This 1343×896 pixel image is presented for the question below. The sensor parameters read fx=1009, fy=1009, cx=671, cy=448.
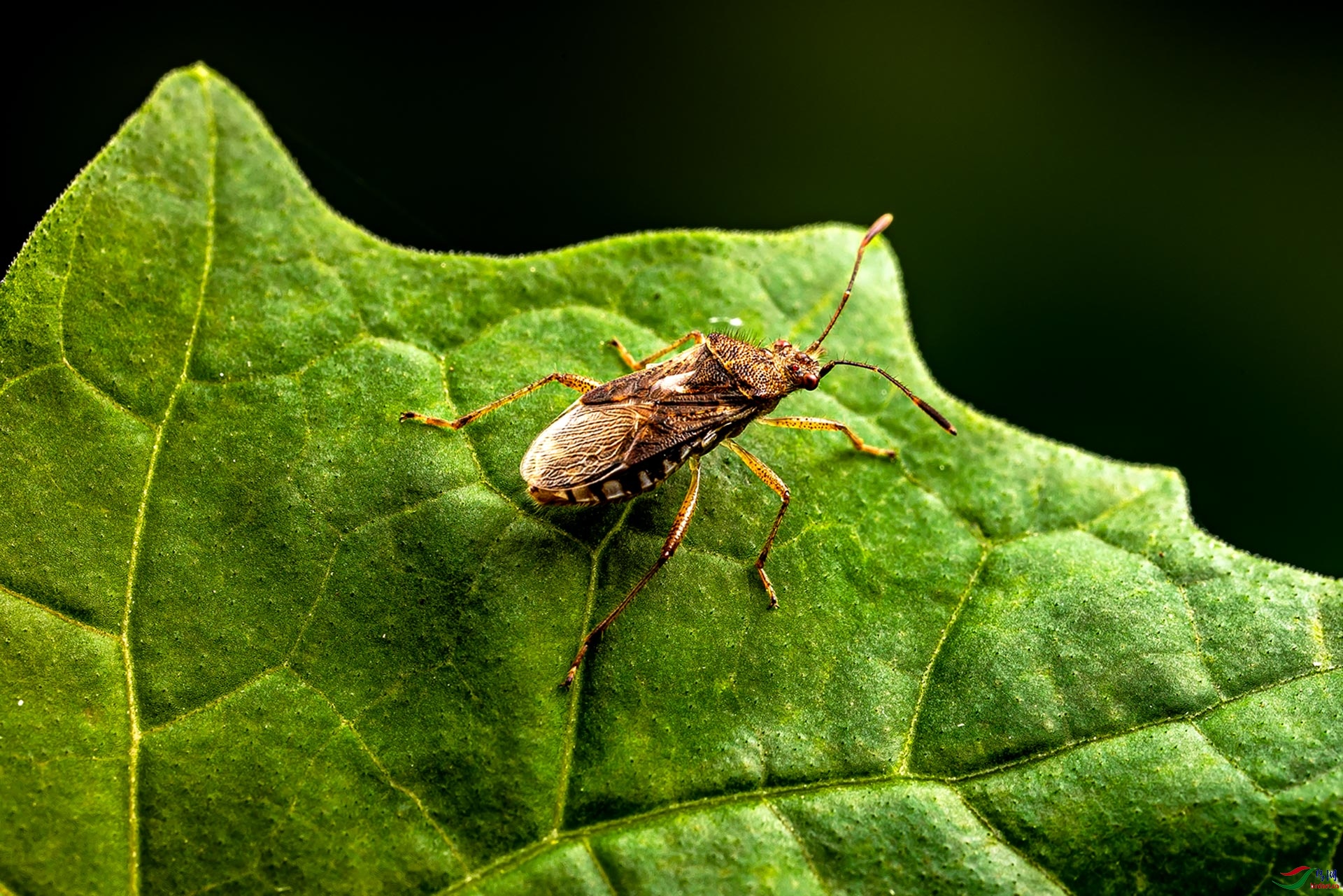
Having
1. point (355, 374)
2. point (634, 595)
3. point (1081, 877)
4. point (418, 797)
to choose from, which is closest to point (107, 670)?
point (418, 797)

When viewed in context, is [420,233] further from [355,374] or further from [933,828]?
[933,828]

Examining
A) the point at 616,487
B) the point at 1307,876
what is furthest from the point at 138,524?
the point at 1307,876

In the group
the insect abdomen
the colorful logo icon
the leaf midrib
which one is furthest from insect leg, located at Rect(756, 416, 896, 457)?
the leaf midrib

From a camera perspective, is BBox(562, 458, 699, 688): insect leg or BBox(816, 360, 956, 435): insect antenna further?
BBox(816, 360, 956, 435): insect antenna

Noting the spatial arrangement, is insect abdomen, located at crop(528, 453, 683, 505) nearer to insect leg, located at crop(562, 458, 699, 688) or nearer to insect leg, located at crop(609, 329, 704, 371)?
insect leg, located at crop(562, 458, 699, 688)

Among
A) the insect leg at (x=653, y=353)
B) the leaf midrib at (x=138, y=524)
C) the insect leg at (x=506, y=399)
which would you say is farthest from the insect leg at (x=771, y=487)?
the leaf midrib at (x=138, y=524)

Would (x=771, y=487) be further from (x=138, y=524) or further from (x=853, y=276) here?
(x=138, y=524)
